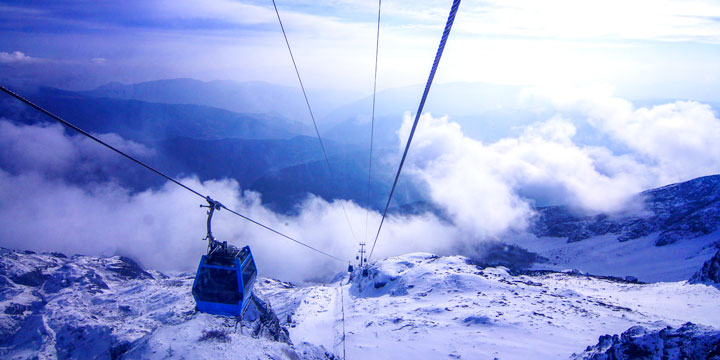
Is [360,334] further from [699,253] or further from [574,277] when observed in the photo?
[699,253]

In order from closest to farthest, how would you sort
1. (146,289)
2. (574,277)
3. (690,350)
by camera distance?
(690,350)
(574,277)
(146,289)

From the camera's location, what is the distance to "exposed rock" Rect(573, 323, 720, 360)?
34.0 ft

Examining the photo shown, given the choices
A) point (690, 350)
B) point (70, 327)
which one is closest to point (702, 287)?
point (690, 350)

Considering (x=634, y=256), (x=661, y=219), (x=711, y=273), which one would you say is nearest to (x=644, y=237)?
(x=661, y=219)

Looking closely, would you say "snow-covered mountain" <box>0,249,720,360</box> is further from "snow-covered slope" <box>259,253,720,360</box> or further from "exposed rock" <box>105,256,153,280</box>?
"exposed rock" <box>105,256,153,280</box>

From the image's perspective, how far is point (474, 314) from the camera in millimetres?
25516

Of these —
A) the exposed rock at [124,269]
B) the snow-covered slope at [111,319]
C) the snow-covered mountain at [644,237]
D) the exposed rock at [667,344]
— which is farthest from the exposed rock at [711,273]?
the exposed rock at [124,269]

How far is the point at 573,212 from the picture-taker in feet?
422

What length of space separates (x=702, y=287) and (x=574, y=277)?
68.3 ft

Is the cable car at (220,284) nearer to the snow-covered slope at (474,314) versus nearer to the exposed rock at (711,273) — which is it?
the snow-covered slope at (474,314)

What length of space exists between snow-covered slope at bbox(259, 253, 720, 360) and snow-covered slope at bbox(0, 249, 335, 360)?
668cm

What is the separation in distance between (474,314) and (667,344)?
1505 cm

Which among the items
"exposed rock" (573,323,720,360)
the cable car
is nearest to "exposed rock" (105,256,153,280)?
the cable car

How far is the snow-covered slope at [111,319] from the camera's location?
1466cm
